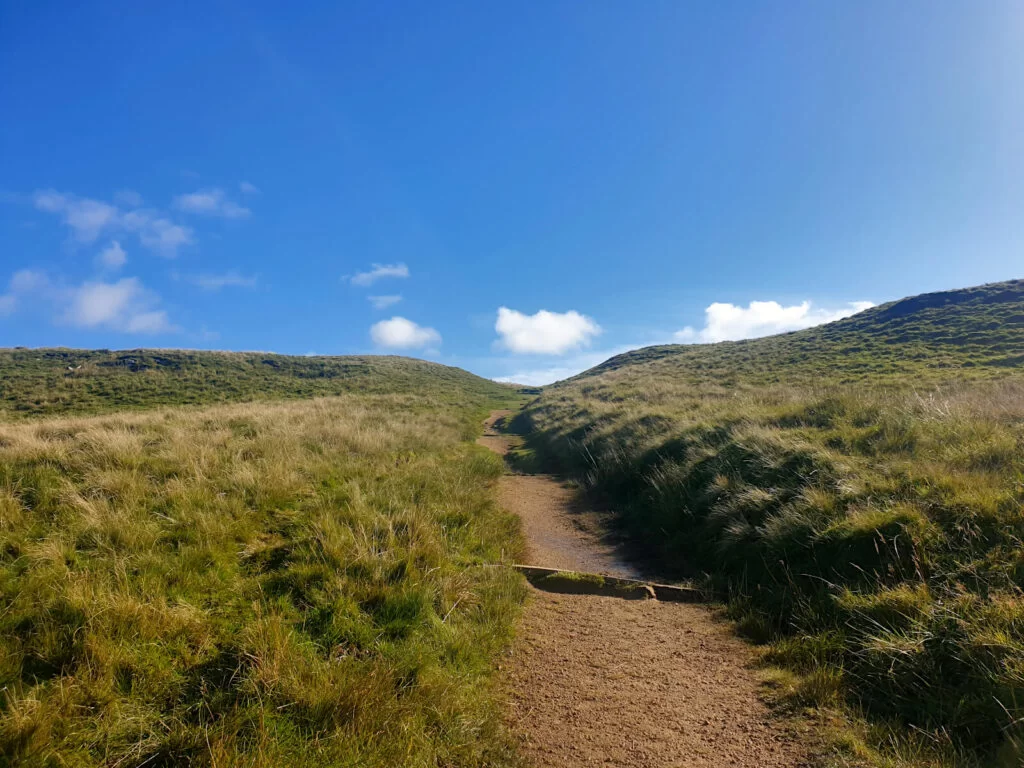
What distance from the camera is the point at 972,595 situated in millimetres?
3809

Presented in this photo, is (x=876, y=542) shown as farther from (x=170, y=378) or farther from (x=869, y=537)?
(x=170, y=378)

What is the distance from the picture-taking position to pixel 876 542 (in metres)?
4.96

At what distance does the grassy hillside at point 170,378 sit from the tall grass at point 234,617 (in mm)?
27562

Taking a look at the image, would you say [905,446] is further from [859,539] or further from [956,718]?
[956,718]

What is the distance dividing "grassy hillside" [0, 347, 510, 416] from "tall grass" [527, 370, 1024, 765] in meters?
33.1

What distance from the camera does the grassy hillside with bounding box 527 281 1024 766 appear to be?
11.1ft

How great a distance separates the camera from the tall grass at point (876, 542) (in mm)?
3395

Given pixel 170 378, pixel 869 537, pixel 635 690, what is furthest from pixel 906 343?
pixel 170 378

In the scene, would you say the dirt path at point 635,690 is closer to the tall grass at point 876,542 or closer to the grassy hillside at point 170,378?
the tall grass at point 876,542

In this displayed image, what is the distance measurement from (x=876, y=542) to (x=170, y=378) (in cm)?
4867

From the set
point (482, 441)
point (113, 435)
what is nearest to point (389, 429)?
point (482, 441)

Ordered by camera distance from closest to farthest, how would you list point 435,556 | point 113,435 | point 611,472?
point 435,556, point 113,435, point 611,472

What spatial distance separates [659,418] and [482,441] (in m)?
9.41

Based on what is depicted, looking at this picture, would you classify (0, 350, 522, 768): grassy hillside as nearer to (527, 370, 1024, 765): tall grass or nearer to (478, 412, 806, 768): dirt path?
(478, 412, 806, 768): dirt path
